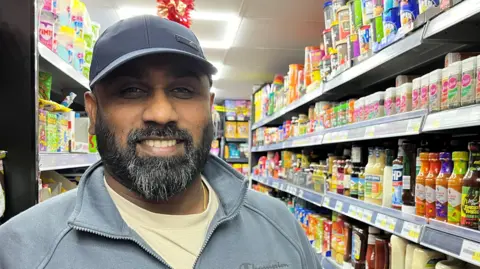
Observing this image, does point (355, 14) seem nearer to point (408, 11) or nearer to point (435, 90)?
point (408, 11)

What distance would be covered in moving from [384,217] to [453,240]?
0.50 metres

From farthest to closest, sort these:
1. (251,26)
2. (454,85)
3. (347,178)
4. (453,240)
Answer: (251,26) < (347,178) < (454,85) < (453,240)

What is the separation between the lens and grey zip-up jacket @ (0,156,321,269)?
961 millimetres

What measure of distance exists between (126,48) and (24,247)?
488 millimetres

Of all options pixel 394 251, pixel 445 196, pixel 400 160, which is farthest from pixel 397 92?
pixel 394 251

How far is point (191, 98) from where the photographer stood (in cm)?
113

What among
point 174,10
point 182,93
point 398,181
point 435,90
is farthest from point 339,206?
point 182,93

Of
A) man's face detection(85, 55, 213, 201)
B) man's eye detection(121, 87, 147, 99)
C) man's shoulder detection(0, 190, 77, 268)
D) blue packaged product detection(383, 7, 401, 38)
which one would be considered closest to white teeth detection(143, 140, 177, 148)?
man's face detection(85, 55, 213, 201)

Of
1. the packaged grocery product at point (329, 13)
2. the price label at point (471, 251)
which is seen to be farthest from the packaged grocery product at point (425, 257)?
the packaged grocery product at point (329, 13)

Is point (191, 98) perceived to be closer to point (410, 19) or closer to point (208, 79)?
point (208, 79)

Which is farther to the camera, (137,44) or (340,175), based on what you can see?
(340,175)

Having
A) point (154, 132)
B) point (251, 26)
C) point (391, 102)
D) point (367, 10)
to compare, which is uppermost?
point (251, 26)

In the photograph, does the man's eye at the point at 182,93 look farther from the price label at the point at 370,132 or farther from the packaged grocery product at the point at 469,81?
the price label at the point at 370,132

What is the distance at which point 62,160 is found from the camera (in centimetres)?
220
